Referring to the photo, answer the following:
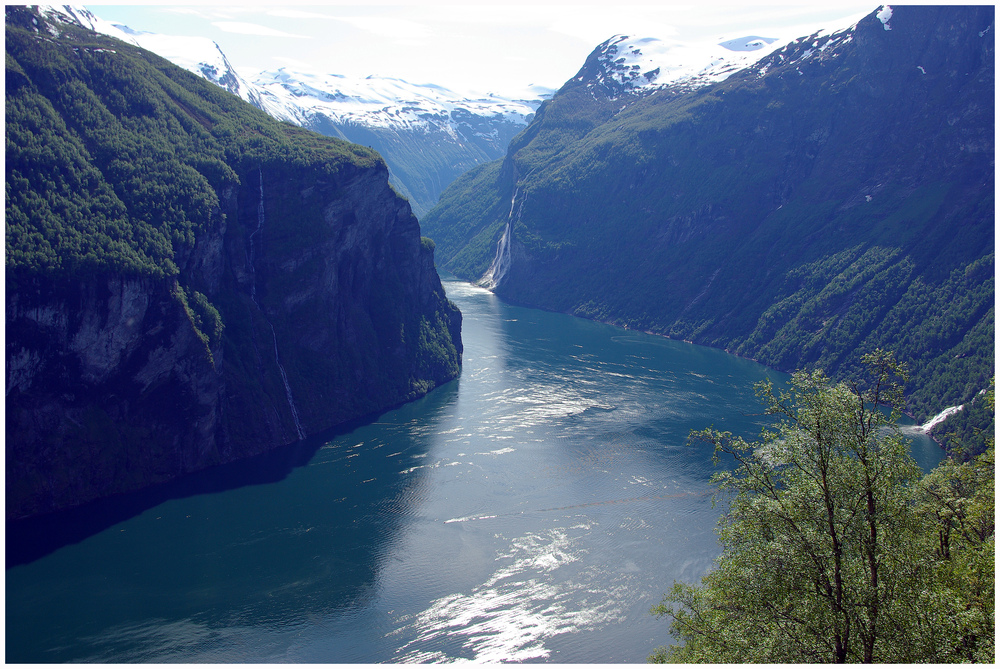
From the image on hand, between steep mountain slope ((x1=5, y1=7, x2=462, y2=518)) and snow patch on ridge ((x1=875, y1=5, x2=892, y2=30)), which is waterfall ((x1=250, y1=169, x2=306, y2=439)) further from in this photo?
snow patch on ridge ((x1=875, y1=5, x2=892, y2=30))

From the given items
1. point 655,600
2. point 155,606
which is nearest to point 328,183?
point 155,606

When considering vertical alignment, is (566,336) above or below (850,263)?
below

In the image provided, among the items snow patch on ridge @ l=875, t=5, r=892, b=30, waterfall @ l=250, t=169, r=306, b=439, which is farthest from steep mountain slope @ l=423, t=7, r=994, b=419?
waterfall @ l=250, t=169, r=306, b=439

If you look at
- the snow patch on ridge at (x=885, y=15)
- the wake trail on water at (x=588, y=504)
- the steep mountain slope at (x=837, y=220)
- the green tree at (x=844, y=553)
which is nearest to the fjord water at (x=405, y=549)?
the wake trail on water at (x=588, y=504)

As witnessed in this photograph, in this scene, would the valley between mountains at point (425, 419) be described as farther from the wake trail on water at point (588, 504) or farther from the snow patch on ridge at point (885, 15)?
the snow patch on ridge at point (885, 15)

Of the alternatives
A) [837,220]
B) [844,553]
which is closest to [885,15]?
[837,220]

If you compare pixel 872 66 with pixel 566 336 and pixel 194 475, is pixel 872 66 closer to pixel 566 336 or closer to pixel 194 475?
pixel 566 336
